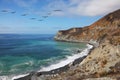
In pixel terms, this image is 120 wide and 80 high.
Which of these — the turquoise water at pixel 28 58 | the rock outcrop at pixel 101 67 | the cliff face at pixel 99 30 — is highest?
the cliff face at pixel 99 30

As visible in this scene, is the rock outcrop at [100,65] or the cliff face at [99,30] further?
the cliff face at [99,30]

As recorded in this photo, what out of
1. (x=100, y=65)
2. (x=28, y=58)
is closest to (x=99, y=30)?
(x=28, y=58)

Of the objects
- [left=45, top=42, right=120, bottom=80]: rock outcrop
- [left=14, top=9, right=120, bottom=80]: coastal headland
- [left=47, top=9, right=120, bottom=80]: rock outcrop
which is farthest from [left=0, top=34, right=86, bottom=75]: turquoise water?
[left=45, top=42, right=120, bottom=80]: rock outcrop

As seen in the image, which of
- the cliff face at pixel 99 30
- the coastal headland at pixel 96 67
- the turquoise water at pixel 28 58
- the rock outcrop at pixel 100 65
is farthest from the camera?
the cliff face at pixel 99 30

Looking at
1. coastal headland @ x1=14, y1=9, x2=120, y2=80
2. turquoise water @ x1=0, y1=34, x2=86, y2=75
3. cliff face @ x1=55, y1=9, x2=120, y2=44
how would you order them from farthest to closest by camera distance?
cliff face @ x1=55, y1=9, x2=120, y2=44
turquoise water @ x1=0, y1=34, x2=86, y2=75
coastal headland @ x1=14, y1=9, x2=120, y2=80

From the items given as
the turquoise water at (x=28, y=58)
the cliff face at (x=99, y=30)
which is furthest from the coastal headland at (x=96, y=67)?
the cliff face at (x=99, y=30)

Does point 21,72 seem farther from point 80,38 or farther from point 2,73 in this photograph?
point 80,38

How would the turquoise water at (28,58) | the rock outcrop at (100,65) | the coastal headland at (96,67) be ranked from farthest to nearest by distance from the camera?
the turquoise water at (28,58) < the coastal headland at (96,67) < the rock outcrop at (100,65)

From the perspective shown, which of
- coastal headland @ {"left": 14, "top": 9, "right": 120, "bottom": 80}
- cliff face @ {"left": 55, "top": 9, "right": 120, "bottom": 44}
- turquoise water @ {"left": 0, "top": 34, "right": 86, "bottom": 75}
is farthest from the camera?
cliff face @ {"left": 55, "top": 9, "right": 120, "bottom": 44}

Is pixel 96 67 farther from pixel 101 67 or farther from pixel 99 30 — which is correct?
pixel 99 30

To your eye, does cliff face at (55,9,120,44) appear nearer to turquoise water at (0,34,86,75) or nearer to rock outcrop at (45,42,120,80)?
turquoise water at (0,34,86,75)

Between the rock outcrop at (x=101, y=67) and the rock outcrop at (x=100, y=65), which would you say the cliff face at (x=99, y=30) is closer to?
the rock outcrop at (x=100, y=65)

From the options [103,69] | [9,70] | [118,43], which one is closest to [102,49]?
[118,43]
